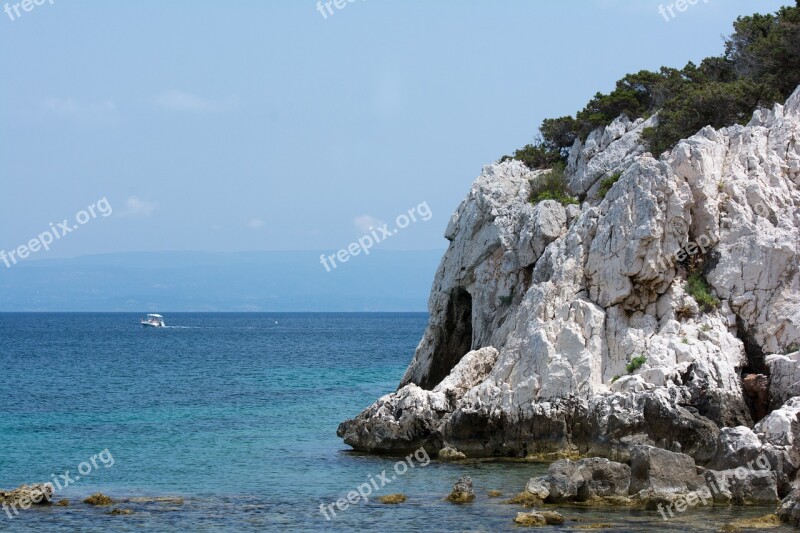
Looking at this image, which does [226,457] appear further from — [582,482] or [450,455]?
[582,482]

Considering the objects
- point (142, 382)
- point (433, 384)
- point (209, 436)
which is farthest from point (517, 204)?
point (142, 382)

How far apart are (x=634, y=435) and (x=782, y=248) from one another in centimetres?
820

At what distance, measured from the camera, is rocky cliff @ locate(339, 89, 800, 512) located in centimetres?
3033

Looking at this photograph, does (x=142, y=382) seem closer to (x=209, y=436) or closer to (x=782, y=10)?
(x=209, y=436)

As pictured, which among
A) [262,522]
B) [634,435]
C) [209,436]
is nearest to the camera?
[262,522]

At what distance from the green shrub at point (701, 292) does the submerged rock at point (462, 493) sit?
35.9ft

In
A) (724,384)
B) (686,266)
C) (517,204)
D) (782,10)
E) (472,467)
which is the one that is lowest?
(472,467)

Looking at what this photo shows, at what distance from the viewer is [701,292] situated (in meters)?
33.0

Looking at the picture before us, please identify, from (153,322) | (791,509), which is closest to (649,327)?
(791,509)

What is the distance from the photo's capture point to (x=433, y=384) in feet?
137

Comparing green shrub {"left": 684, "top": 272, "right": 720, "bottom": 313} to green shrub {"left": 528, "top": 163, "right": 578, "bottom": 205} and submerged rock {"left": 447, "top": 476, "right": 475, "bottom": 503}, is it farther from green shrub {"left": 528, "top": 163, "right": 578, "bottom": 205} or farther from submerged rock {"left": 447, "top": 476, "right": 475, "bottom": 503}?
submerged rock {"left": 447, "top": 476, "right": 475, "bottom": 503}

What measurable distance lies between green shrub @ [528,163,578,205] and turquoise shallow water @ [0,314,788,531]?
1222 cm

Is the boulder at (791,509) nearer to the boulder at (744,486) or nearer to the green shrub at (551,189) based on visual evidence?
the boulder at (744,486)

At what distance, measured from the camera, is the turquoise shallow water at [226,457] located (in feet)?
80.6
